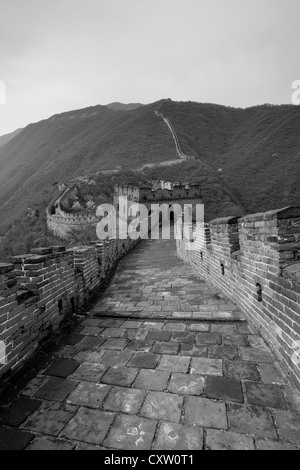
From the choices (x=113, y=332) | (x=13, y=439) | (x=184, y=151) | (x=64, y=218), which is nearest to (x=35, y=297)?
(x=113, y=332)

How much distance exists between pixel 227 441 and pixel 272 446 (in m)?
0.28

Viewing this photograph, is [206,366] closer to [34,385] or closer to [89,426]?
[89,426]

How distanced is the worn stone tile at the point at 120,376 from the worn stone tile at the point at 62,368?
0.39 m

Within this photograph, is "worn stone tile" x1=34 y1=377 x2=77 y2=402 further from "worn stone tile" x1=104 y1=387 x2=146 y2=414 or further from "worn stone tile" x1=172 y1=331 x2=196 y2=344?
"worn stone tile" x1=172 y1=331 x2=196 y2=344

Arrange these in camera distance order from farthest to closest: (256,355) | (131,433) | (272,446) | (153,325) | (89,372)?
1. (153,325)
2. (256,355)
3. (89,372)
4. (131,433)
5. (272,446)

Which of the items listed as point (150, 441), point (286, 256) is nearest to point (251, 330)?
point (286, 256)

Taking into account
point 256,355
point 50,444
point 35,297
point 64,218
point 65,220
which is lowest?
point 50,444

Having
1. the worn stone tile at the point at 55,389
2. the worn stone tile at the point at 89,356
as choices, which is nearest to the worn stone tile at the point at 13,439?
the worn stone tile at the point at 55,389

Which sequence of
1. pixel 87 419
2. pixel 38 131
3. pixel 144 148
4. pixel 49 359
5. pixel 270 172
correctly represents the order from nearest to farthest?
pixel 87 419 < pixel 49 359 < pixel 270 172 < pixel 144 148 < pixel 38 131

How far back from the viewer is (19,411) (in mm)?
1991

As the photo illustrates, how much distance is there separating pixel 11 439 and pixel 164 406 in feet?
3.66

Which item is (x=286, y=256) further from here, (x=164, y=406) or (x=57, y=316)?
(x=57, y=316)

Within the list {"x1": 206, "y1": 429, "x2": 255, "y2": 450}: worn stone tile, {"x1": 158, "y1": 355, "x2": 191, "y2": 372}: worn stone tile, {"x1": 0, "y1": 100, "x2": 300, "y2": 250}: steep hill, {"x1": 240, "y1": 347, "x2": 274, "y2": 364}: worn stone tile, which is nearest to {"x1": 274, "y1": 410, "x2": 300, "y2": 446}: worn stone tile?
{"x1": 206, "y1": 429, "x2": 255, "y2": 450}: worn stone tile

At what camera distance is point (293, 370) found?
2.16 metres
